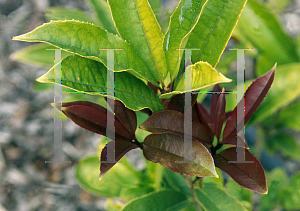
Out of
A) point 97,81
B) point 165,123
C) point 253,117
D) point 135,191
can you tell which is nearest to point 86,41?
point 97,81

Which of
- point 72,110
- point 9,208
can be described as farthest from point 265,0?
point 9,208

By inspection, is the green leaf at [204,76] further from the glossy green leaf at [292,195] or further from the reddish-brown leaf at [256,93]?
the glossy green leaf at [292,195]

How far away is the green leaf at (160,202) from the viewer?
0.55 metres

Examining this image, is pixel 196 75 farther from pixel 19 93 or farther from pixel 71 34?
pixel 19 93

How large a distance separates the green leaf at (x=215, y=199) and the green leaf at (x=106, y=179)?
0.28m

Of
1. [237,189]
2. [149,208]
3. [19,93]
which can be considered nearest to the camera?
[149,208]

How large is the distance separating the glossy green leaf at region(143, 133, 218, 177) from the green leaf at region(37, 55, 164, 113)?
0.20ft

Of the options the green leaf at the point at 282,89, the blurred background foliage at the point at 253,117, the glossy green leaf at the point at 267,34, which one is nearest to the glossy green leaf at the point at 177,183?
the blurred background foliage at the point at 253,117

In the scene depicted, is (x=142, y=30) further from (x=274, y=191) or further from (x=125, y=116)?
(x=274, y=191)

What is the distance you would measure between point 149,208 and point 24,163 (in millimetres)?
1311

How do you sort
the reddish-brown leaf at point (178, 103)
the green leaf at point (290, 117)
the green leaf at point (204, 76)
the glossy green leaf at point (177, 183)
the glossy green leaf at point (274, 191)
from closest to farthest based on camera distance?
the green leaf at point (204, 76) → the reddish-brown leaf at point (178, 103) → the glossy green leaf at point (177, 183) → the glossy green leaf at point (274, 191) → the green leaf at point (290, 117)

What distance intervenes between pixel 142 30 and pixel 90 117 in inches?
6.4

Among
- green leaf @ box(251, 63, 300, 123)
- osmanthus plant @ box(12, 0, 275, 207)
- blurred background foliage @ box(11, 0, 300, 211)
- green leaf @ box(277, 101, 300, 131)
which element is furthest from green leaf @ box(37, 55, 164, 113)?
green leaf @ box(277, 101, 300, 131)

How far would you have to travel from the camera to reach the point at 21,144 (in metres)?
1.62
